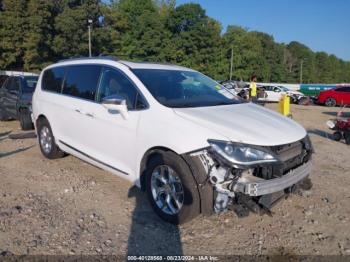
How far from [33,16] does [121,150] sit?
145ft

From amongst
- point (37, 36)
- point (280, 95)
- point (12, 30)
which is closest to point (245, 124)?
point (280, 95)

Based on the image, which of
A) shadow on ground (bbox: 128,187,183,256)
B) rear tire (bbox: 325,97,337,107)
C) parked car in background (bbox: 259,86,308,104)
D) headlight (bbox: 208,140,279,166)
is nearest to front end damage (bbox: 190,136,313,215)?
headlight (bbox: 208,140,279,166)

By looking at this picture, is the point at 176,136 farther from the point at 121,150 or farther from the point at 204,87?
the point at 204,87

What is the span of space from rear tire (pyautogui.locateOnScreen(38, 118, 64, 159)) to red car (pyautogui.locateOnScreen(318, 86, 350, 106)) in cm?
2213

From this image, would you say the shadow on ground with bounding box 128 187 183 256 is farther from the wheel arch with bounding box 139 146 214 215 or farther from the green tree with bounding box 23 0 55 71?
the green tree with bounding box 23 0 55 71

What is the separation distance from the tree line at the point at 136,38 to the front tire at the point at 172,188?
42.3m

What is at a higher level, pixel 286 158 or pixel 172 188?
pixel 286 158

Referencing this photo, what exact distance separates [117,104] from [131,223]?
1.43 m

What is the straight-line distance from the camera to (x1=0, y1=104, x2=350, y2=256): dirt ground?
3480mm

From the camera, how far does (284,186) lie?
139 inches

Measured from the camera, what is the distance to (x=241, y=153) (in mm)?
3375

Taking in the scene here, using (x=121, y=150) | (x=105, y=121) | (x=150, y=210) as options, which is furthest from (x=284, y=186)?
(x=105, y=121)

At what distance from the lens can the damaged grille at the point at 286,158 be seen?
3.46 metres

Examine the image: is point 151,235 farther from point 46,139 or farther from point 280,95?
point 280,95
